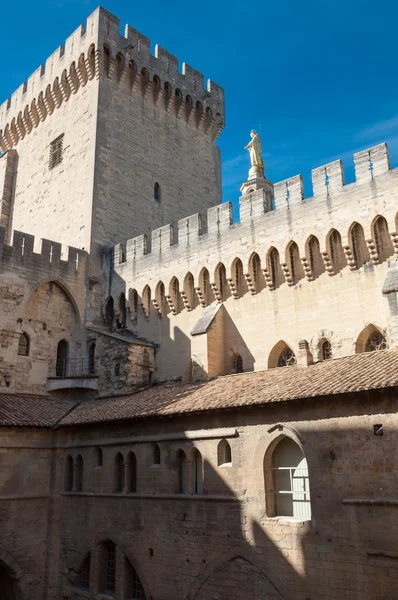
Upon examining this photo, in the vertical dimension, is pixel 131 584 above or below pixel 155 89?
below

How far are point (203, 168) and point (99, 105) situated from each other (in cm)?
636

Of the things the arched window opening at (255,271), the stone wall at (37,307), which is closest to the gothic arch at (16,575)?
the stone wall at (37,307)

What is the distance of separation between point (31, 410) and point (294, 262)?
935cm

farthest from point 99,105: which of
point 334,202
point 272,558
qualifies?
point 272,558

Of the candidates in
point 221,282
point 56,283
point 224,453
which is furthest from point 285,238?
point 56,283

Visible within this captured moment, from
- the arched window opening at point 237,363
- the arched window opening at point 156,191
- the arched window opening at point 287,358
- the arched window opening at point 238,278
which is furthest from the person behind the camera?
the arched window opening at point 156,191

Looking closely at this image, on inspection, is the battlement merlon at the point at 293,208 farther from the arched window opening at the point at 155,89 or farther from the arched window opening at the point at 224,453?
the arched window opening at the point at 155,89

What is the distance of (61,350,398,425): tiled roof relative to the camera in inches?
436

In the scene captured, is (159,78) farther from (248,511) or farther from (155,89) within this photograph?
(248,511)

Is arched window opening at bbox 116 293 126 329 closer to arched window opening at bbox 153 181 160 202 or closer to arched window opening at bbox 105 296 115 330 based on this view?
arched window opening at bbox 105 296 115 330

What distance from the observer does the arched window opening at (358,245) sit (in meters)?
14.9

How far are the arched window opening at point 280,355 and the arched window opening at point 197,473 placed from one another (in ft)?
12.8

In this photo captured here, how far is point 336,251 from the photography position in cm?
1546

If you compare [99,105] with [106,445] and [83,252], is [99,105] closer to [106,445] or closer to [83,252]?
[83,252]
